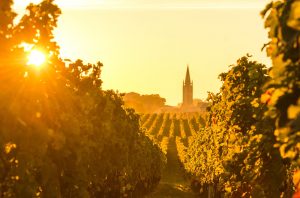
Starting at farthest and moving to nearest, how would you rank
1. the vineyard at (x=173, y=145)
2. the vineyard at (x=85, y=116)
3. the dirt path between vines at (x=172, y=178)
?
the vineyard at (x=173, y=145)
the dirt path between vines at (x=172, y=178)
the vineyard at (x=85, y=116)

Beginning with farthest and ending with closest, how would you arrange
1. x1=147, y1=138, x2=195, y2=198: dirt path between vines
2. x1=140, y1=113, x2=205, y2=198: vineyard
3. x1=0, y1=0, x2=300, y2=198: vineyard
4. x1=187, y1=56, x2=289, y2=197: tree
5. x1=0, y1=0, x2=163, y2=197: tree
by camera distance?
1. x1=140, y1=113, x2=205, y2=198: vineyard
2. x1=147, y1=138, x2=195, y2=198: dirt path between vines
3. x1=187, y1=56, x2=289, y2=197: tree
4. x1=0, y1=0, x2=163, y2=197: tree
5. x1=0, y1=0, x2=300, y2=198: vineyard

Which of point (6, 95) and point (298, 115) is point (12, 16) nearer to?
point (6, 95)

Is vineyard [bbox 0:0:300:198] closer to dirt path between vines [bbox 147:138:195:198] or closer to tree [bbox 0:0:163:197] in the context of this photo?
tree [bbox 0:0:163:197]

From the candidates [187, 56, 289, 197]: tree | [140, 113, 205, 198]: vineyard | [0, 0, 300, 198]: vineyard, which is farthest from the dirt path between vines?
[187, 56, 289, 197]: tree

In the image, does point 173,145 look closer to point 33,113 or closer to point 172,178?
point 172,178

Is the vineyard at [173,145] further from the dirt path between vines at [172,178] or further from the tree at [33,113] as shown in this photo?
the tree at [33,113]

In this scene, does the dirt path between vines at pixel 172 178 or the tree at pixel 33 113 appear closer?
the tree at pixel 33 113

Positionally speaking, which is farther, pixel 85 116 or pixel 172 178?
pixel 172 178

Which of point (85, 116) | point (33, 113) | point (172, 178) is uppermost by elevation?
point (172, 178)

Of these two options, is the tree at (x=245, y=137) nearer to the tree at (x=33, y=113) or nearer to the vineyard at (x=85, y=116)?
the vineyard at (x=85, y=116)

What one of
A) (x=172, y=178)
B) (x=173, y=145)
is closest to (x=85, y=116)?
(x=172, y=178)

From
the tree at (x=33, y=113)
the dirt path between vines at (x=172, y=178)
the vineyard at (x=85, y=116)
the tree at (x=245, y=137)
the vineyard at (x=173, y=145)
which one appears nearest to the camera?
the vineyard at (x=85, y=116)

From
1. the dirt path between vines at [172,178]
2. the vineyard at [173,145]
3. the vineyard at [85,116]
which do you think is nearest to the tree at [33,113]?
the vineyard at [85,116]

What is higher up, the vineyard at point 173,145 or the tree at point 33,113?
the vineyard at point 173,145
